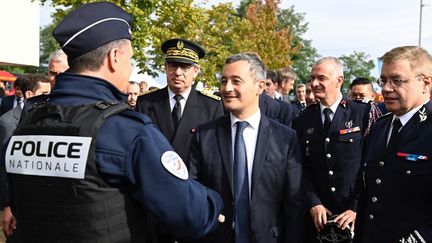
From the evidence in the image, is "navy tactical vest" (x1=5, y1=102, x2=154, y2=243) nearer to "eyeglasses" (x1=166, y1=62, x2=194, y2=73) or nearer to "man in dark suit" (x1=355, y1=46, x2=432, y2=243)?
"man in dark suit" (x1=355, y1=46, x2=432, y2=243)

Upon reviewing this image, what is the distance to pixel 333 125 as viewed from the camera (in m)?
4.19

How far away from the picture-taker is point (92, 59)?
222 centimetres

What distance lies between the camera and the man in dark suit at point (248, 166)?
3.26m

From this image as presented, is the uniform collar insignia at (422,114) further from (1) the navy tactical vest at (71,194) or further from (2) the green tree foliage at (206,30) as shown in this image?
(2) the green tree foliage at (206,30)

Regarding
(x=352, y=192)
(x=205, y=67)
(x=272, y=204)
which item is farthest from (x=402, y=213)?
(x=205, y=67)

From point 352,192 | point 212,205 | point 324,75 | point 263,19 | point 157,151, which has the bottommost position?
point 352,192

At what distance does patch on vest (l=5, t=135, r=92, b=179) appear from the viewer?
6.65 ft

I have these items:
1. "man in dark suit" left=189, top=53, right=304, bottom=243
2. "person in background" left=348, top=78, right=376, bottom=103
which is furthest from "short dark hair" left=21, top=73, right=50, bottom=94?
"person in background" left=348, top=78, right=376, bottom=103

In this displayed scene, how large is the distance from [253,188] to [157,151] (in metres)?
1.32

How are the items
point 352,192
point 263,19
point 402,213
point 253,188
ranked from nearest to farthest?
1. point 402,213
2. point 253,188
3. point 352,192
4. point 263,19

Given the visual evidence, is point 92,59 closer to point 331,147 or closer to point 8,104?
point 331,147

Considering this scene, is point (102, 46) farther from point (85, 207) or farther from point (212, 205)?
point (212, 205)

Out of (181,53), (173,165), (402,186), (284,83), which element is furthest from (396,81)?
(284,83)

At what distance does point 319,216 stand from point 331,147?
1.97ft
